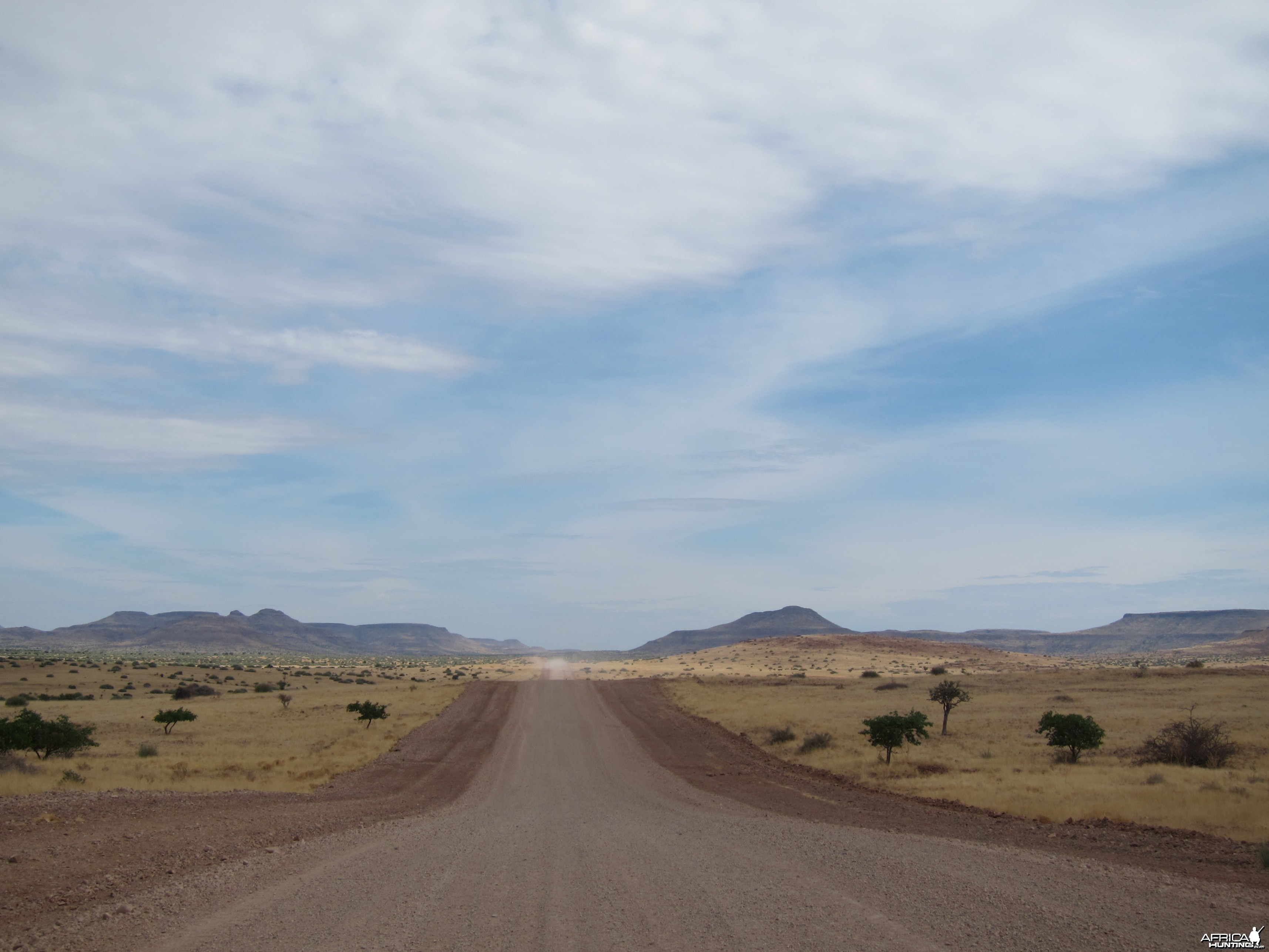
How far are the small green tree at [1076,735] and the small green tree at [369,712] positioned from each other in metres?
24.9

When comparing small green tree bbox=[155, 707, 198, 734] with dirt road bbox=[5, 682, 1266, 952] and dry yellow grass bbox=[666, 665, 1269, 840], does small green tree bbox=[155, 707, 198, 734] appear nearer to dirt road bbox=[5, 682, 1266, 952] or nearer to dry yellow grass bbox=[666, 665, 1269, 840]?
dry yellow grass bbox=[666, 665, 1269, 840]

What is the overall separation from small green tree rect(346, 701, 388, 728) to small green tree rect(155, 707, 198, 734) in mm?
6182

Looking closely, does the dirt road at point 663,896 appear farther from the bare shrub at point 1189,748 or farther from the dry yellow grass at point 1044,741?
the bare shrub at point 1189,748

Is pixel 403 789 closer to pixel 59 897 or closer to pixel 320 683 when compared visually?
pixel 59 897

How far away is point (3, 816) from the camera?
12062 millimetres

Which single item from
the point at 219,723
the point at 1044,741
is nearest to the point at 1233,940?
the point at 1044,741

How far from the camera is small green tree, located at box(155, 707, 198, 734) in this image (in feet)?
106

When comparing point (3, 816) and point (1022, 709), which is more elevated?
point (3, 816)

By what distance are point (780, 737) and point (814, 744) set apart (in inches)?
97.1

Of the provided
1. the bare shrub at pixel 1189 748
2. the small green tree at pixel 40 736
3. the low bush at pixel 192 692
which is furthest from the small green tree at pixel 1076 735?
the low bush at pixel 192 692

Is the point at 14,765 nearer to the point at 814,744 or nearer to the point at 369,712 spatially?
the point at 369,712

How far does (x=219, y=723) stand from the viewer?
120 ft

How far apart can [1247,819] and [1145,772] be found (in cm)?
654

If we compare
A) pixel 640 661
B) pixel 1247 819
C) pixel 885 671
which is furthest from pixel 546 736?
pixel 640 661
